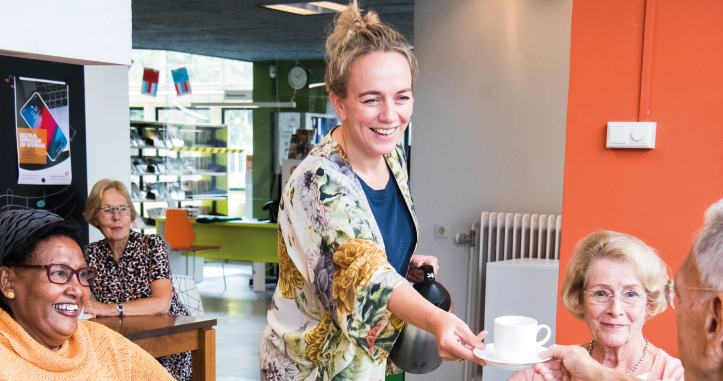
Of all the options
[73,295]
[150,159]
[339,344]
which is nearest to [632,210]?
[339,344]

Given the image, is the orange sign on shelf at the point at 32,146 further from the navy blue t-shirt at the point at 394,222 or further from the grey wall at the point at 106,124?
the navy blue t-shirt at the point at 394,222

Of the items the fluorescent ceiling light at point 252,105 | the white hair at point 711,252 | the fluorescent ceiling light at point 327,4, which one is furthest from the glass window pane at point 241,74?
the white hair at point 711,252

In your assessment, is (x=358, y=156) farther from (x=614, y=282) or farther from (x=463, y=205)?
(x=463, y=205)

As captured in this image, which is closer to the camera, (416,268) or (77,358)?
(416,268)

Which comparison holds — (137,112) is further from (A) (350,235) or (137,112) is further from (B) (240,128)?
(A) (350,235)

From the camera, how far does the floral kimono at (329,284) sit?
1.28 meters

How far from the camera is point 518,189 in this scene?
4273 mm

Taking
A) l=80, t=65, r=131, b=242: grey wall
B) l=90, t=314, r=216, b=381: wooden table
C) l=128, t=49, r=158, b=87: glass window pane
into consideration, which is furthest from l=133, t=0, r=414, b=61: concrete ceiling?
l=90, t=314, r=216, b=381: wooden table

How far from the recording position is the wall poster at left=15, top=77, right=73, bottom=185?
3797 mm

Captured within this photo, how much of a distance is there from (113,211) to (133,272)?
14.4 inches

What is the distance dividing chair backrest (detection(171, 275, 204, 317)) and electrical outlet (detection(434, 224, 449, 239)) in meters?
1.70

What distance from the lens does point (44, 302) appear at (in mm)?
1927

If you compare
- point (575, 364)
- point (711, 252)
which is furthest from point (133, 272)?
point (711, 252)

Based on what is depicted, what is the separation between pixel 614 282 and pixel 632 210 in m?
0.54
